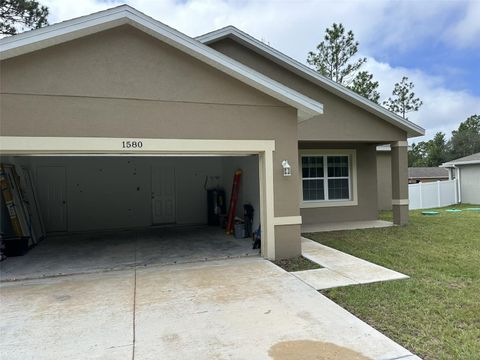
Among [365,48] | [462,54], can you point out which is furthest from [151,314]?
[365,48]

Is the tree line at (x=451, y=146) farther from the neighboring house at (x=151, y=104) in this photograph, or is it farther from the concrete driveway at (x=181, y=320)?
the concrete driveway at (x=181, y=320)

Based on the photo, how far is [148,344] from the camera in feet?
12.2

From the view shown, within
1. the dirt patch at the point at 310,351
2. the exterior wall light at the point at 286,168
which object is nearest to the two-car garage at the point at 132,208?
the exterior wall light at the point at 286,168

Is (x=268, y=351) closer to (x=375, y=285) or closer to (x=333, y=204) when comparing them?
(x=375, y=285)

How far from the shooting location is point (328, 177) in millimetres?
12945

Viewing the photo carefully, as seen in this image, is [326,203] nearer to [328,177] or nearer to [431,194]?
[328,177]

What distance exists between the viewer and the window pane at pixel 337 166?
512 inches

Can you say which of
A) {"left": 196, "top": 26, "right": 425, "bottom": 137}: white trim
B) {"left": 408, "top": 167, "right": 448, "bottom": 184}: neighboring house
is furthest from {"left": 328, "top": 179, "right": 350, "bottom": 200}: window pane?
{"left": 408, "top": 167, "right": 448, "bottom": 184}: neighboring house

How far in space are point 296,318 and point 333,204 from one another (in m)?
9.04

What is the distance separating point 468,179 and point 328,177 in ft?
45.5

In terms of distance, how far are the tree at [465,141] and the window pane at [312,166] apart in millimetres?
49621

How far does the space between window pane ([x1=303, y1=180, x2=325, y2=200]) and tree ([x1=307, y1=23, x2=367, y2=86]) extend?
52.9 feet

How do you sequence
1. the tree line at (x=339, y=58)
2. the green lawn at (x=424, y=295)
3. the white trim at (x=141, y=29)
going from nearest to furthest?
1. the green lawn at (x=424, y=295)
2. the white trim at (x=141, y=29)
3. the tree line at (x=339, y=58)

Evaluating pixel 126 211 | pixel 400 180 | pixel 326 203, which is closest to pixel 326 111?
pixel 400 180
